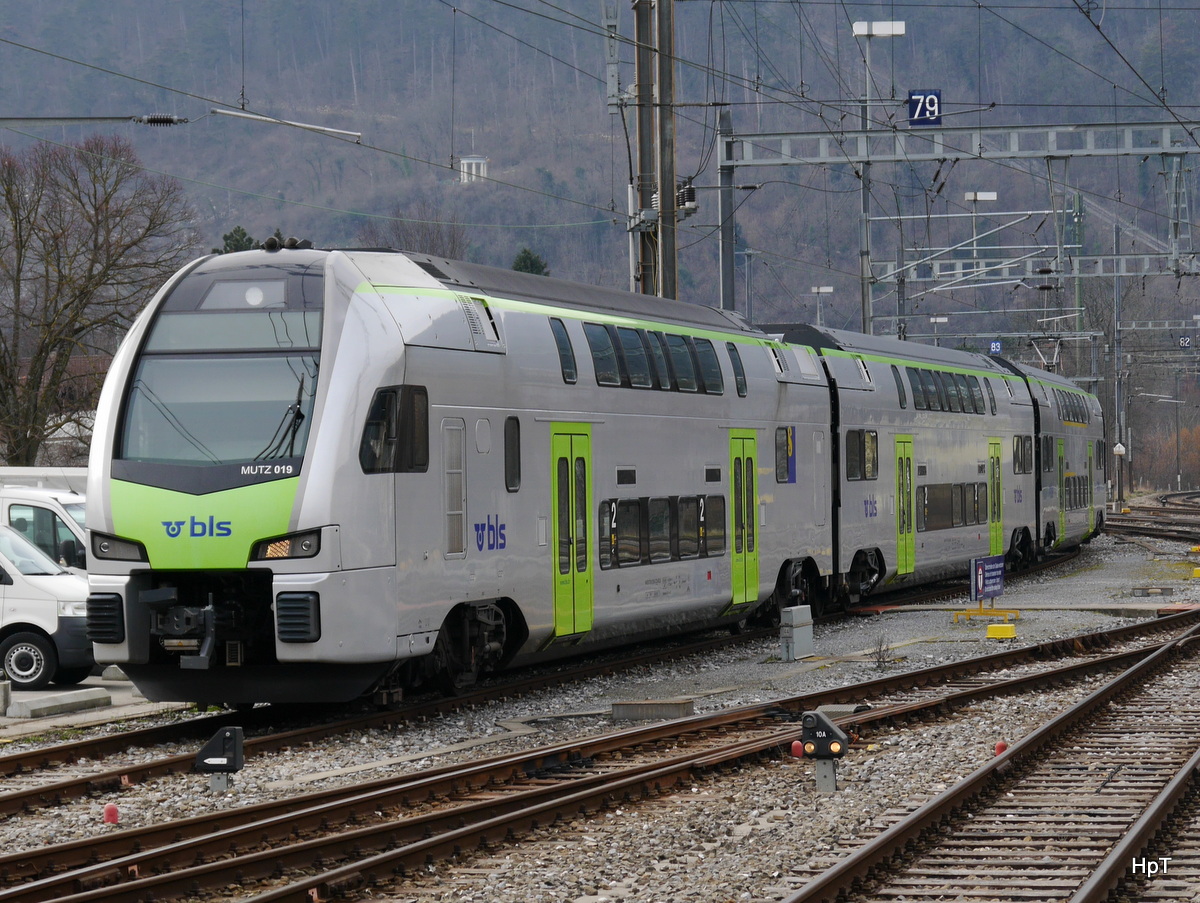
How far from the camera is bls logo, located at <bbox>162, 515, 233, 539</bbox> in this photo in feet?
40.8

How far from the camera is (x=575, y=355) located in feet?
52.3

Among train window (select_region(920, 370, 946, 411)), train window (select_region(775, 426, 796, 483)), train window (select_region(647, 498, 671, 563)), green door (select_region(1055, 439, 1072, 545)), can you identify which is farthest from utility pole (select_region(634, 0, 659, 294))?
green door (select_region(1055, 439, 1072, 545))

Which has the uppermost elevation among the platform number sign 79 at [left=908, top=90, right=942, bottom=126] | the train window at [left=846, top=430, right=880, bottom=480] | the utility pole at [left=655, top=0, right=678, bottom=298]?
the platform number sign 79 at [left=908, top=90, right=942, bottom=126]

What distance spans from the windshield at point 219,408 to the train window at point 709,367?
6918 mm

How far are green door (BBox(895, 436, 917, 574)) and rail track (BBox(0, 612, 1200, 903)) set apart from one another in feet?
38.7

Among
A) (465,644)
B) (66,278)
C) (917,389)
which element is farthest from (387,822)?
(66,278)

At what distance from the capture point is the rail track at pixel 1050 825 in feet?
26.7

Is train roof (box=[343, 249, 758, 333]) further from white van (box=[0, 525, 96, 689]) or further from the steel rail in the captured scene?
white van (box=[0, 525, 96, 689])

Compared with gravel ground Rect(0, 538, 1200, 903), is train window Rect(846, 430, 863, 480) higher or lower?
higher

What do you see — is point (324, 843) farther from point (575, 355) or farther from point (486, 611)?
point (575, 355)

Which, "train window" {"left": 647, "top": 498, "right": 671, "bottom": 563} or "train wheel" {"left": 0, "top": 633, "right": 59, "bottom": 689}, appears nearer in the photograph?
"train wheel" {"left": 0, "top": 633, "right": 59, "bottom": 689}

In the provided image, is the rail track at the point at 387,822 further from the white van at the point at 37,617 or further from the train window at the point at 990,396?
the train window at the point at 990,396

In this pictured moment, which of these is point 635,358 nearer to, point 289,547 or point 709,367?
point 709,367

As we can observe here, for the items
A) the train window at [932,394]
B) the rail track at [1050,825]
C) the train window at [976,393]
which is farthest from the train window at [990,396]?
the rail track at [1050,825]
